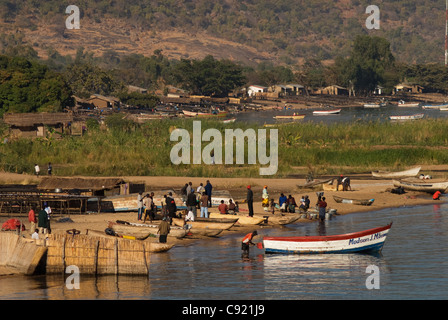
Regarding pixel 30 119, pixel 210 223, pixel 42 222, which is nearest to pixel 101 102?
pixel 30 119

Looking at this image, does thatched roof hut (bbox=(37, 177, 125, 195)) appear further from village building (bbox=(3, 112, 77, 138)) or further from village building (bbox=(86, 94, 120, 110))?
village building (bbox=(86, 94, 120, 110))

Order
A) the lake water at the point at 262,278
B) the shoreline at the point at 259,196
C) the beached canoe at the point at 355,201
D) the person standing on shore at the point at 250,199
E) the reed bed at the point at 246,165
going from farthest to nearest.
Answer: the reed bed at the point at 246,165, the beached canoe at the point at 355,201, the shoreline at the point at 259,196, the person standing on shore at the point at 250,199, the lake water at the point at 262,278

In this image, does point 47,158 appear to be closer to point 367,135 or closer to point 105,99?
point 367,135

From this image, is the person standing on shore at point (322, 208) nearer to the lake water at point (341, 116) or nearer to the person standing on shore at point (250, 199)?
the person standing on shore at point (250, 199)

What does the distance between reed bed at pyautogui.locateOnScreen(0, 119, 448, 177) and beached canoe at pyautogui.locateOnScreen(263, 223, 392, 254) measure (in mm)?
26802

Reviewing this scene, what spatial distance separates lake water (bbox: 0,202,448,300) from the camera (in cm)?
2905

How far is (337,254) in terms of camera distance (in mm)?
35812

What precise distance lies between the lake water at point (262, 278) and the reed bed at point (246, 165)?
25.5 metres

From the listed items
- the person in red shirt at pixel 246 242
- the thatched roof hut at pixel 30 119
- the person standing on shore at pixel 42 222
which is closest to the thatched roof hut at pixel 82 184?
the person standing on shore at pixel 42 222

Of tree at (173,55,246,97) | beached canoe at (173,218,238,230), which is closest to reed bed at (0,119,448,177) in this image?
beached canoe at (173,218,238,230)

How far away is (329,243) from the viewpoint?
35.2 m

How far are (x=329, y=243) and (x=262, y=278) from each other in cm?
533

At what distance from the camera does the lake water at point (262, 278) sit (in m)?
29.0

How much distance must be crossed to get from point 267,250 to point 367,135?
149 ft
